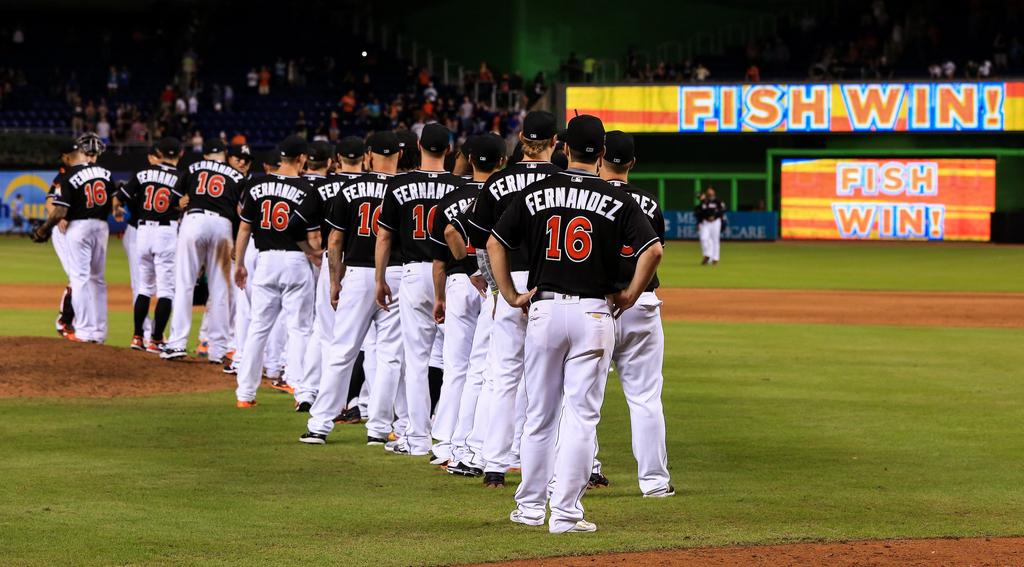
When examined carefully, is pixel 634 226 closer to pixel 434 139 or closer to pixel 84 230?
pixel 434 139

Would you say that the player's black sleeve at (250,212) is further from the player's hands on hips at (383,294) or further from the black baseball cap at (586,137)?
the black baseball cap at (586,137)

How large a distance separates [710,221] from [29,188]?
73.2 feet

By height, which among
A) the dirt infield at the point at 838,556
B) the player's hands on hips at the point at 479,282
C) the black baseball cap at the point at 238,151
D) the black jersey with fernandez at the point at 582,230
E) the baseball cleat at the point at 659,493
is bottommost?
the dirt infield at the point at 838,556

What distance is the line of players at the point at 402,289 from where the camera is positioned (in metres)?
8.28

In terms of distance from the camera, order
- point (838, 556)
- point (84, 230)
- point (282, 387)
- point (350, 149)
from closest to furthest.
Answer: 1. point (838, 556)
2. point (350, 149)
3. point (282, 387)
4. point (84, 230)

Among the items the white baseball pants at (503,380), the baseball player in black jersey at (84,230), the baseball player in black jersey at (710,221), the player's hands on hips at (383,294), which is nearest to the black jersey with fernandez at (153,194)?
the baseball player in black jersey at (84,230)

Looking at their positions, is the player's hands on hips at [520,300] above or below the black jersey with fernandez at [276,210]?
below

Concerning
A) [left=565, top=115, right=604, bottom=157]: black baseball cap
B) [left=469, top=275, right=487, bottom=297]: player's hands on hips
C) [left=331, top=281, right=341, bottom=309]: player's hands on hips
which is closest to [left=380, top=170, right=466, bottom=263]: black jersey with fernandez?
[left=469, top=275, right=487, bottom=297]: player's hands on hips

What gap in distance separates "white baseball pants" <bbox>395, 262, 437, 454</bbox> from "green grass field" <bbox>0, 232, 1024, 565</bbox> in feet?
1.12

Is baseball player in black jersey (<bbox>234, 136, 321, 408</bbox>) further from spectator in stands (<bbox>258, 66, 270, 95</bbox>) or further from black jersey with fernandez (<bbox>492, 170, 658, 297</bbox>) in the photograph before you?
spectator in stands (<bbox>258, 66, 270, 95</bbox>)

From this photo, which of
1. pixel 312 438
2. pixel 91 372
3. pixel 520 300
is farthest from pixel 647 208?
pixel 91 372

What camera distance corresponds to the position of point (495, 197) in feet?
26.2

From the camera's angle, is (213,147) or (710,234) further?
(710,234)

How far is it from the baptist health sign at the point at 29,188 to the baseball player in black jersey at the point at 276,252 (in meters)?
33.1
